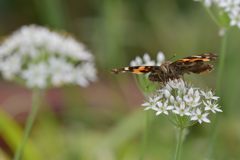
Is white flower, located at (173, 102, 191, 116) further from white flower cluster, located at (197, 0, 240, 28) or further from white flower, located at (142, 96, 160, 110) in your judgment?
white flower cluster, located at (197, 0, 240, 28)

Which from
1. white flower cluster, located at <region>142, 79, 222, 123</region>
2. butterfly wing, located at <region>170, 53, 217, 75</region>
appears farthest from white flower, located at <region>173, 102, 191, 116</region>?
butterfly wing, located at <region>170, 53, 217, 75</region>

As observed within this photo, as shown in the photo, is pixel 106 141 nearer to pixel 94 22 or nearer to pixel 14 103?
pixel 14 103

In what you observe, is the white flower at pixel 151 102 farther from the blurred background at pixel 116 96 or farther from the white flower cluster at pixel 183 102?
the blurred background at pixel 116 96

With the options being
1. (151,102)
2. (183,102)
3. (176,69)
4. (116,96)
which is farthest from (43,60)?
(116,96)

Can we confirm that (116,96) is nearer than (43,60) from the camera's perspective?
No

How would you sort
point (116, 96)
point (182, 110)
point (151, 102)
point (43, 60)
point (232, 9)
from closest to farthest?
point (182, 110) < point (151, 102) < point (232, 9) < point (43, 60) < point (116, 96)

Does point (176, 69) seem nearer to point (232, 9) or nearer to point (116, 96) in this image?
point (232, 9)
